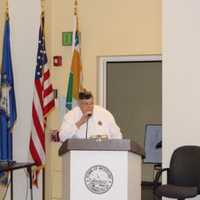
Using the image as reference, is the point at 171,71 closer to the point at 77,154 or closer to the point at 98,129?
the point at 98,129

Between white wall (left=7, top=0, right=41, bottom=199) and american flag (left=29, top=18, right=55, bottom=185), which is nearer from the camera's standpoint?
american flag (left=29, top=18, right=55, bottom=185)

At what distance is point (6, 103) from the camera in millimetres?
5711

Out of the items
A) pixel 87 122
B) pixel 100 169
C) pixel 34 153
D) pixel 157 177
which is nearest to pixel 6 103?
pixel 34 153

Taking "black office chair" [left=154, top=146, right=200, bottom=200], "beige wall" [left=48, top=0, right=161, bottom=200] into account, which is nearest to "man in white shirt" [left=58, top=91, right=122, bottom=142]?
"black office chair" [left=154, top=146, right=200, bottom=200]

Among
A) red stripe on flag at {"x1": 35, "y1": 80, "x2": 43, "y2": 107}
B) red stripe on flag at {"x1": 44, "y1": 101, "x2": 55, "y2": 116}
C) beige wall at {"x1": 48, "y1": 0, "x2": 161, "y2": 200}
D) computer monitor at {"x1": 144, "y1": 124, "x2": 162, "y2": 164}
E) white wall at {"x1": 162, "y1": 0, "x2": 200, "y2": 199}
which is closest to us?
white wall at {"x1": 162, "y1": 0, "x2": 200, "y2": 199}

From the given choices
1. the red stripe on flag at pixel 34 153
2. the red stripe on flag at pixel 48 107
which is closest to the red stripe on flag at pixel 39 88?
the red stripe on flag at pixel 48 107

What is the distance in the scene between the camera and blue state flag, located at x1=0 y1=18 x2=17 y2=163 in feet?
18.6

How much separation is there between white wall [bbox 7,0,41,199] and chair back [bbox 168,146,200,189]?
6.70 feet

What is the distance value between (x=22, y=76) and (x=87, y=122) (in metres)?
2.03

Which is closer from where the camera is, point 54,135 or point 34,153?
point 34,153

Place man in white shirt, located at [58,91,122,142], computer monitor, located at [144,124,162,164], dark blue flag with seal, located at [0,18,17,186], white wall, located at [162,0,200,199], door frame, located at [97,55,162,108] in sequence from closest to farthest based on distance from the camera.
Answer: man in white shirt, located at [58,91,122,142] → white wall, located at [162,0,200,199] → dark blue flag with seal, located at [0,18,17,186] → door frame, located at [97,55,162,108] → computer monitor, located at [144,124,162,164]

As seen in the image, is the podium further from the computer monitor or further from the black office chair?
the computer monitor

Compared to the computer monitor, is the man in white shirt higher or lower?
higher

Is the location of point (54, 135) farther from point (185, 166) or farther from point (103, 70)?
point (185, 166)
